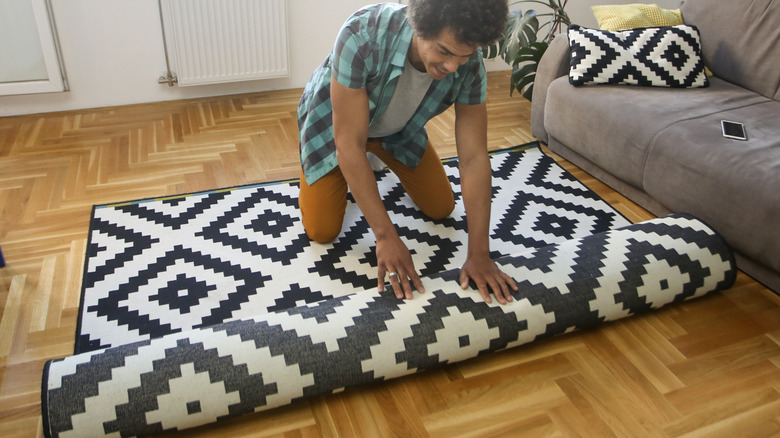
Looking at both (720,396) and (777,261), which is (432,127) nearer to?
(777,261)

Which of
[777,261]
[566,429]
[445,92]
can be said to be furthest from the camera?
[777,261]

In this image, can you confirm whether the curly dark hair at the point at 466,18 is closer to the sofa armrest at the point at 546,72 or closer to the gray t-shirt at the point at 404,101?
the gray t-shirt at the point at 404,101

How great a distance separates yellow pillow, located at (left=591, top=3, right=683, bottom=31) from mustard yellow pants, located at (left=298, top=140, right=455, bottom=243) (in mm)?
1081

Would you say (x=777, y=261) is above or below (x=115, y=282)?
above

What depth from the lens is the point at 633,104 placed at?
225 cm

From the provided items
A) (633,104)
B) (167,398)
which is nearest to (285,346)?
(167,398)

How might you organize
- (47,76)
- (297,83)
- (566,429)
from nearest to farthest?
(566,429) < (47,76) < (297,83)

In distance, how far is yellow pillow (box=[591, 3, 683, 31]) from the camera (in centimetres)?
256

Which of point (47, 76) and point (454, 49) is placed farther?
point (47, 76)

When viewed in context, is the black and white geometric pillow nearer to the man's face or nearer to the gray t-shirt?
the gray t-shirt

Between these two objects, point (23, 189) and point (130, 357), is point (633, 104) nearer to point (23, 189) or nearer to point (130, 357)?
point (130, 357)

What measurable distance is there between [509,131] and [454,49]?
5.26ft

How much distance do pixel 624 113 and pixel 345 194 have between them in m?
1.05

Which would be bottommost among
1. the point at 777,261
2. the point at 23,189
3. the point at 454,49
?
the point at 23,189
